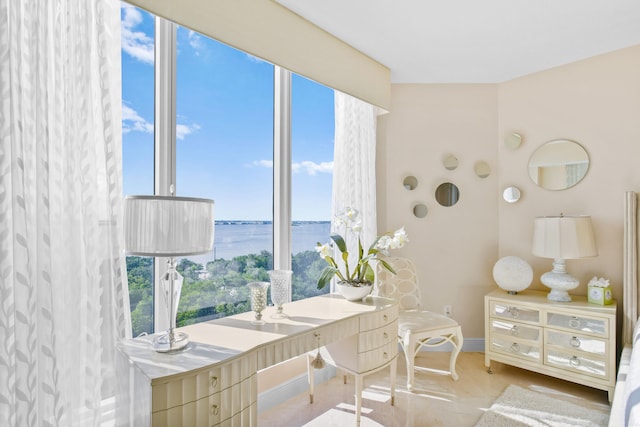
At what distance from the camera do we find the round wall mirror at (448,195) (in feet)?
11.6

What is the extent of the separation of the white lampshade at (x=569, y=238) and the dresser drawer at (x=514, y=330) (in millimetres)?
606

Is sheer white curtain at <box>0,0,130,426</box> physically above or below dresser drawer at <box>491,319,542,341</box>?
above

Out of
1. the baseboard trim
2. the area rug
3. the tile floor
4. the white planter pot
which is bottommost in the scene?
the tile floor

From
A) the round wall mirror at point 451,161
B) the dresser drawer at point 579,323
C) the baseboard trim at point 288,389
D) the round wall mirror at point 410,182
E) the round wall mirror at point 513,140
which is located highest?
the round wall mirror at point 513,140

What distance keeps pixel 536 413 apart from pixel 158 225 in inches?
104

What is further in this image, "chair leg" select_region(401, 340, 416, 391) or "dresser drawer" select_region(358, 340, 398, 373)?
"chair leg" select_region(401, 340, 416, 391)

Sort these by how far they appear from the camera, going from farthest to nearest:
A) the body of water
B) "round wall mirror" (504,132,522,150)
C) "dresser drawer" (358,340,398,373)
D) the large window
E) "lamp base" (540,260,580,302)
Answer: "round wall mirror" (504,132,522,150), "lamp base" (540,260,580,302), the body of water, "dresser drawer" (358,340,398,373), the large window

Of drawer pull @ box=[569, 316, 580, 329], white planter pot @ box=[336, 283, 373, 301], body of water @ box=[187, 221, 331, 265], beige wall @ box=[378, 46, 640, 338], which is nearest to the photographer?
body of water @ box=[187, 221, 331, 265]

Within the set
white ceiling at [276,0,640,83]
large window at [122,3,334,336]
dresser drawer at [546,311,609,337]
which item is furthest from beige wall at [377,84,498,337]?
large window at [122,3,334,336]

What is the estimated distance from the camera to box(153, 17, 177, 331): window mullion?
6.53 ft

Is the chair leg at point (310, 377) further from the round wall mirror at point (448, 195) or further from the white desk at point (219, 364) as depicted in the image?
the round wall mirror at point (448, 195)

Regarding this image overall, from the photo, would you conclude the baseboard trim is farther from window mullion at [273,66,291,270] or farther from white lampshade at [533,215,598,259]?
white lampshade at [533,215,598,259]

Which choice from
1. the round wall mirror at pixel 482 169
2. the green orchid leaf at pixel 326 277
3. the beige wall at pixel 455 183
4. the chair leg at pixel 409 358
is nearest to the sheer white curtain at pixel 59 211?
the green orchid leaf at pixel 326 277

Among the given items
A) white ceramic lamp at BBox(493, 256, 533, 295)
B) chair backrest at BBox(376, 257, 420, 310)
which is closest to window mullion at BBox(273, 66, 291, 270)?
chair backrest at BBox(376, 257, 420, 310)
